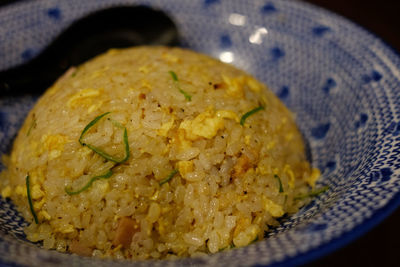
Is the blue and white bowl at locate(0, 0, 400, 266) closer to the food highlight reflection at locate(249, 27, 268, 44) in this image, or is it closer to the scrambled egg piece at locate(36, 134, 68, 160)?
the food highlight reflection at locate(249, 27, 268, 44)

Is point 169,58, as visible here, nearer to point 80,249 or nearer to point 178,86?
point 178,86

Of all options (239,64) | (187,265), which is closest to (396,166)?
(187,265)

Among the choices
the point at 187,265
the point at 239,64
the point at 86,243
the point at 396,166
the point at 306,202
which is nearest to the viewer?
the point at 187,265

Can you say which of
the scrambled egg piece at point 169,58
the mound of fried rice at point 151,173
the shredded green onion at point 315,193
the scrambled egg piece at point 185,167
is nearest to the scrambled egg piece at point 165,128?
the mound of fried rice at point 151,173

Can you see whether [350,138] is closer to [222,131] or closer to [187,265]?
[222,131]

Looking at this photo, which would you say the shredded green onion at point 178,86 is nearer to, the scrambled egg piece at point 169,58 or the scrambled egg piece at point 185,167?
the scrambled egg piece at point 169,58

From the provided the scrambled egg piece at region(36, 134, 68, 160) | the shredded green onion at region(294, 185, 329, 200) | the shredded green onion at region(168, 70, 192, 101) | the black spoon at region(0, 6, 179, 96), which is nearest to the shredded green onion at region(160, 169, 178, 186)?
the shredded green onion at region(168, 70, 192, 101)
